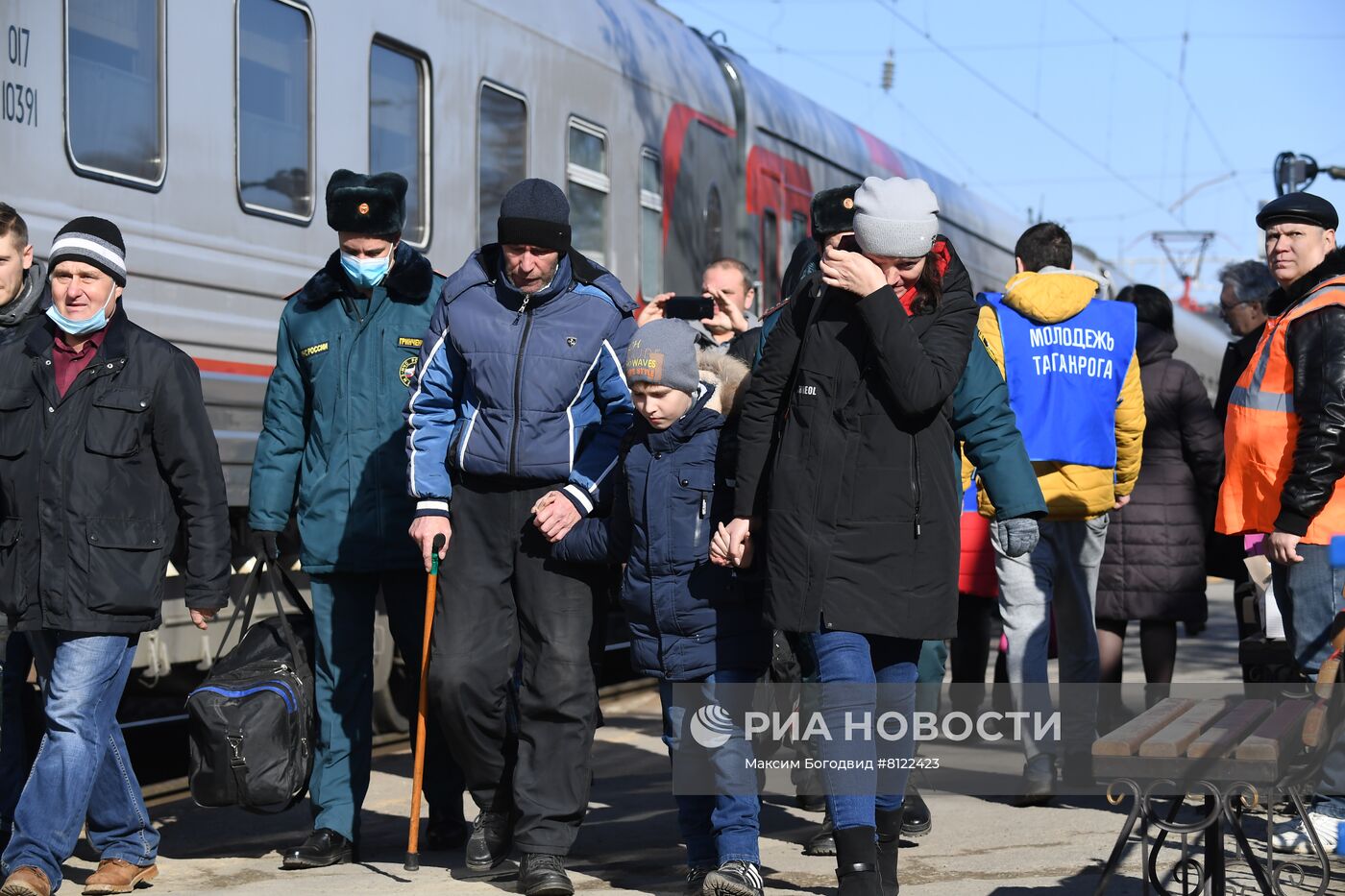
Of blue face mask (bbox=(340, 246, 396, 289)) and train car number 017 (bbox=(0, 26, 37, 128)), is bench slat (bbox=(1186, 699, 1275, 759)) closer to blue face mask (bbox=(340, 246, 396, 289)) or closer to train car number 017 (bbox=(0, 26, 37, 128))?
blue face mask (bbox=(340, 246, 396, 289))

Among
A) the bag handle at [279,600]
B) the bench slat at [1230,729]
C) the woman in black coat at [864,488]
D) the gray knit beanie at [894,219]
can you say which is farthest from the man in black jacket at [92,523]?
the bench slat at [1230,729]

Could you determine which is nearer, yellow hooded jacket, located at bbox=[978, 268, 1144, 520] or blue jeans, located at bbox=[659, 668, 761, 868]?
blue jeans, located at bbox=[659, 668, 761, 868]

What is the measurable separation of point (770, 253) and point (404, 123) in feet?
17.0

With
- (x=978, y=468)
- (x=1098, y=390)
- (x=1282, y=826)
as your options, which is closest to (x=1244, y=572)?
(x=1098, y=390)

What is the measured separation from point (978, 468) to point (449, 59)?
4.08 metres

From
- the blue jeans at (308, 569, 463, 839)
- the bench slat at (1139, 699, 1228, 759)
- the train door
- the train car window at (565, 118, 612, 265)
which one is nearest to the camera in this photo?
the bench slat at (1139, 699, 1228, 759)

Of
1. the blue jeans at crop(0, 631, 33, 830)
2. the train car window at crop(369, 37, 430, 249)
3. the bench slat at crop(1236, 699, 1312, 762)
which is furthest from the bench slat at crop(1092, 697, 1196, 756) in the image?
the train car window at crop(369, 37, 430, 249)

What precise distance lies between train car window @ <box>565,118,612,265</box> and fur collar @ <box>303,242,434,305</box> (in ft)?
11.7

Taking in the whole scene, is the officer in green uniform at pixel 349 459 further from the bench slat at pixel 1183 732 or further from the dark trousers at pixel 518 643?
the bench slat at pixel 1183 732

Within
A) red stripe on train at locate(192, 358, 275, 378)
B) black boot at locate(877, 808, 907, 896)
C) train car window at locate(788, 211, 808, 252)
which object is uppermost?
train car window at locate(788, 211, 808, 252)

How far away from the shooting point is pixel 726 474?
5266 mm

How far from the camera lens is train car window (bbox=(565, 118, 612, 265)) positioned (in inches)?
381

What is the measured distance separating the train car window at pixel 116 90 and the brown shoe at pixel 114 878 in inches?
92.6

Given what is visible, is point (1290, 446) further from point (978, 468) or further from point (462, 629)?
point (462, 629)
